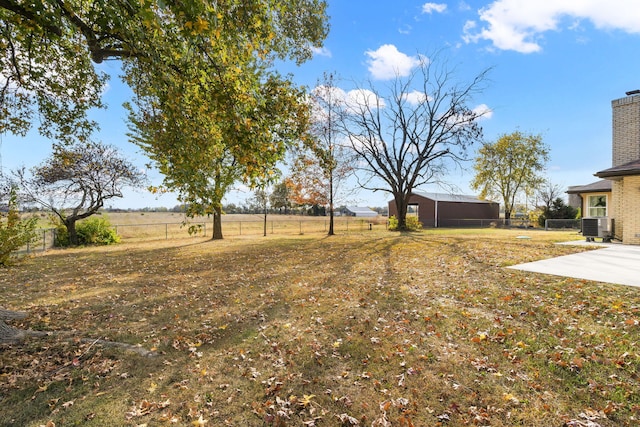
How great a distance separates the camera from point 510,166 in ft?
129

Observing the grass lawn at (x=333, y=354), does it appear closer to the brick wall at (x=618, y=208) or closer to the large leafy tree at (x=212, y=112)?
the large leafy tree at (x=212, y=112)

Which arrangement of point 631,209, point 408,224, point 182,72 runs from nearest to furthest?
1. point 182,72
2. point 631,209
3. point 408,224

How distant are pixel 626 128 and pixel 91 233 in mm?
29566

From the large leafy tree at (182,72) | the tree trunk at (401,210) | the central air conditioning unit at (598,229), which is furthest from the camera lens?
the tree trunk at (401,210)

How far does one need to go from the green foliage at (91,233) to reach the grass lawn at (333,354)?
43.1 feet

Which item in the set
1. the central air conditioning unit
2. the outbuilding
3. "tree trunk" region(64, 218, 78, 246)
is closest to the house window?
the central air conditioning unit

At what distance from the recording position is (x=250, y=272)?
9656 mm

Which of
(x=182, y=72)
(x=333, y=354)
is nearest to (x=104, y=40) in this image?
(x=182, y=72)

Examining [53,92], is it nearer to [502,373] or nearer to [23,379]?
[23,379]

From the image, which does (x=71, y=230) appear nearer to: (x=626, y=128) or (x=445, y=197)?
(x=626, y=128)

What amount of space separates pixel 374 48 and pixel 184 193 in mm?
11817

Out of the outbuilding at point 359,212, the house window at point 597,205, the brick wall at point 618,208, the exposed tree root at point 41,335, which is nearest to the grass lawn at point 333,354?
the exposed tree root at point 41,335

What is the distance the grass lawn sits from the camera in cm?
306

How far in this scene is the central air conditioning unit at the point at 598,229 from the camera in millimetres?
13047
